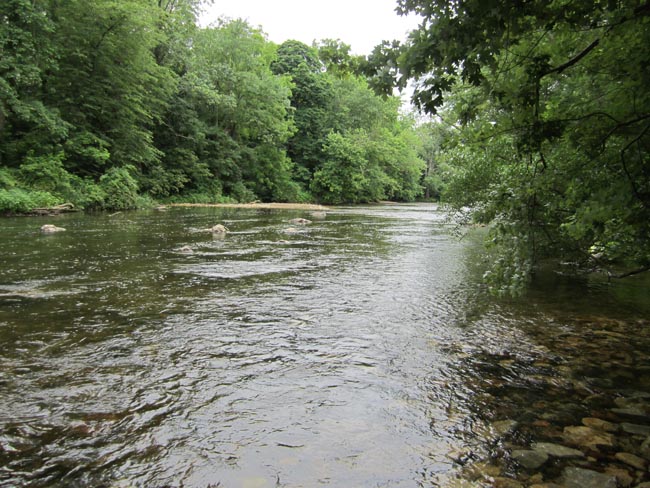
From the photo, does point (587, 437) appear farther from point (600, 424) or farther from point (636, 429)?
point (636, 429)

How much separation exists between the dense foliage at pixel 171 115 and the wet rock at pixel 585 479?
400 cm

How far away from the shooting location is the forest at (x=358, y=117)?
389cm

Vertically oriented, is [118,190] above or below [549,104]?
below

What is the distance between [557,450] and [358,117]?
55168mm

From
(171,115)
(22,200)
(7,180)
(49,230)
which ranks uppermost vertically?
(171,115)

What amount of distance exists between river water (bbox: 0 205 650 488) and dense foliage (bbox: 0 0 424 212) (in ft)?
10.8

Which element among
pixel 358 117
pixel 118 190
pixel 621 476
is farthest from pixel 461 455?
pixel 358 117

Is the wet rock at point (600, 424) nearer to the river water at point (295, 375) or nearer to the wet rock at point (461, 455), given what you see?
the river water at point (295, 375)

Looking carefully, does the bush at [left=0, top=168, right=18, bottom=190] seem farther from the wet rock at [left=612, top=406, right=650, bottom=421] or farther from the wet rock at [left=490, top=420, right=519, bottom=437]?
the wet rock at [left=612, top=406, right=650, bottom=421]

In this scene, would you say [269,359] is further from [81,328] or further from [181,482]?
[81,328]

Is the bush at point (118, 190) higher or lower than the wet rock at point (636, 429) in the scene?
higher

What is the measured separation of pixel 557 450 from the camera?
295cm

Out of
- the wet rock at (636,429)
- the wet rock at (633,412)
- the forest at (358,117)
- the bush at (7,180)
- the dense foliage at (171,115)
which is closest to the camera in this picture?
the wet rock at (636,429)

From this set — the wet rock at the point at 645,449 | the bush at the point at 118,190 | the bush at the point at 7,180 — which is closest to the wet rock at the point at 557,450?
the wet rock at the point at 645,449
